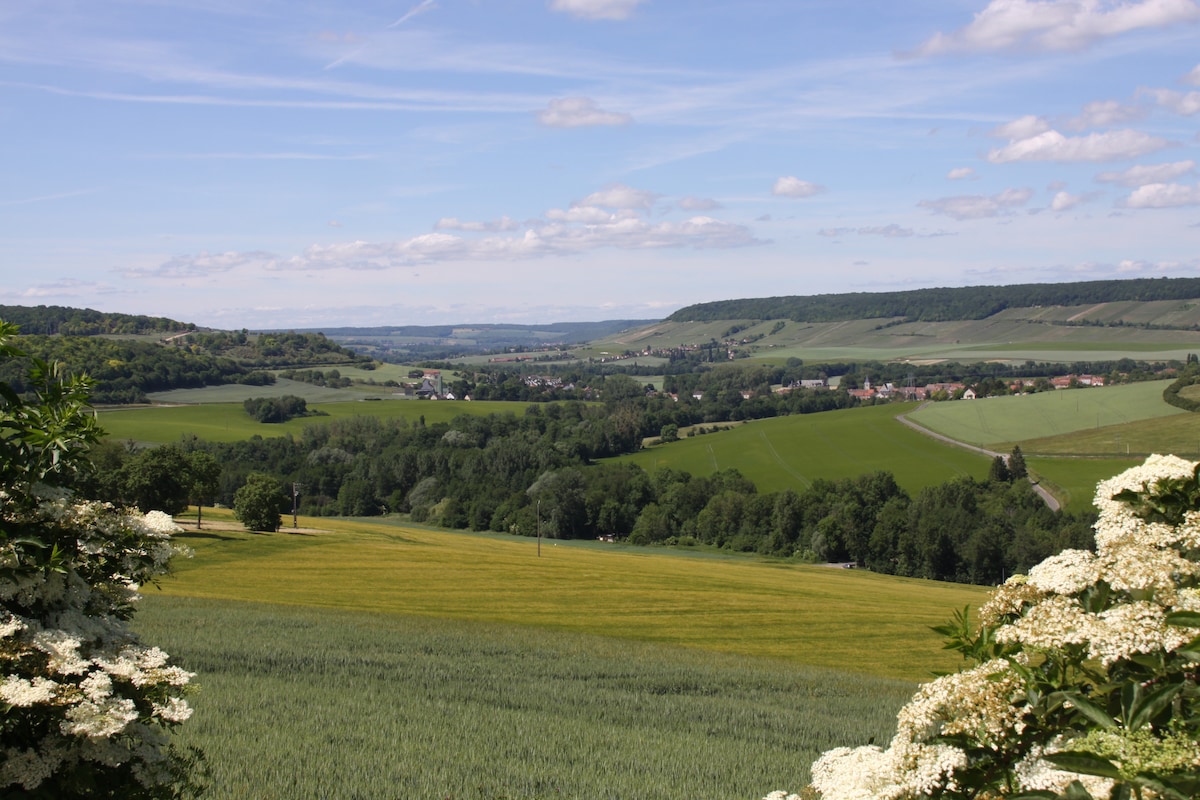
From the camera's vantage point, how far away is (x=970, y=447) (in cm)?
10388

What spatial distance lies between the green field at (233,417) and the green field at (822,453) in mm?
37490

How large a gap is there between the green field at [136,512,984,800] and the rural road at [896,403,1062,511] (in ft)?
104

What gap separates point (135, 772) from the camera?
6301mm

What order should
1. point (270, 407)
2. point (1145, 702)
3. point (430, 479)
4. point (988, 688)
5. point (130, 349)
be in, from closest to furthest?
point (1145, 702) → point (988, 688) → point (430, 479) → point (270, 407) → point (130, 349)

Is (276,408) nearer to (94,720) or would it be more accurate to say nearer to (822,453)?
(822,453)

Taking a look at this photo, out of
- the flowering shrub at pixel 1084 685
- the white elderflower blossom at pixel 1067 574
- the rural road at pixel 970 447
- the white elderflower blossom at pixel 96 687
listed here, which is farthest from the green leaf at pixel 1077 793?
the rural road at pixel 970 447

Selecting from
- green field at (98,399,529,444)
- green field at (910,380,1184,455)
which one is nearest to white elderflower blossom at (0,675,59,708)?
green field at (98,399,529,444)

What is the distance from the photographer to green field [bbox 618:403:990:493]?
99.2m

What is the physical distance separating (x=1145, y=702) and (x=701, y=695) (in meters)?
19.9

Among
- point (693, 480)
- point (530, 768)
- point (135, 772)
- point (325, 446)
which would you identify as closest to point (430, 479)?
point (325, 446)

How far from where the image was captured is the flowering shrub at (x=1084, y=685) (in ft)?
12.9

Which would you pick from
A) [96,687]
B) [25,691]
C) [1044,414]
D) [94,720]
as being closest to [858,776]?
[94,720]

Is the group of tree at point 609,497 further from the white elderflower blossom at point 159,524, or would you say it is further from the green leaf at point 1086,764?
the green leaf at point 1086,764

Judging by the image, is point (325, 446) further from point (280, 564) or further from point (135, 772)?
point (135, 772)
